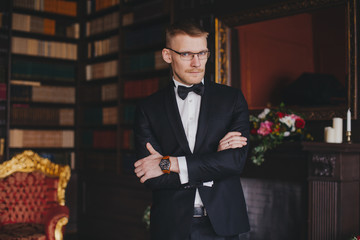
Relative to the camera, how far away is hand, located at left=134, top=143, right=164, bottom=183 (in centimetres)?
165

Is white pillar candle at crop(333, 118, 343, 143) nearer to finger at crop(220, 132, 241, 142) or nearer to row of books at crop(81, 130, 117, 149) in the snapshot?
finger at crop(220, 132, 241, 142)

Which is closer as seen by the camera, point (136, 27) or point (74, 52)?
point (136, 27)

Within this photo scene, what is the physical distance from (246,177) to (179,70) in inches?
88.8

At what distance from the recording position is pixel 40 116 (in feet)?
18.6

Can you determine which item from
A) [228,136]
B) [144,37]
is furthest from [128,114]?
[228,136]

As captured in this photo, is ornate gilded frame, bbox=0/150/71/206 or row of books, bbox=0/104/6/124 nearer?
ornate gilded frame, bbox=0/150/71/206

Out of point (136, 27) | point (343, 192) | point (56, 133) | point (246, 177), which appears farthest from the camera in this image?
point (56, 133)

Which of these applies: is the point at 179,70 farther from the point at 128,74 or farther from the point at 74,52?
the point at 74,52


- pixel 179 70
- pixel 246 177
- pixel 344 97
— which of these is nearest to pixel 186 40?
pixel 179 70

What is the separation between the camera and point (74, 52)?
5.97 m

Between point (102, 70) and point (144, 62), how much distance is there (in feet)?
2.77

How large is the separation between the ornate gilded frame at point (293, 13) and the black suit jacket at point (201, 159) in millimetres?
1777

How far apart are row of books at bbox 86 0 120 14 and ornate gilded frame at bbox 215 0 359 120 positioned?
6.12 ft

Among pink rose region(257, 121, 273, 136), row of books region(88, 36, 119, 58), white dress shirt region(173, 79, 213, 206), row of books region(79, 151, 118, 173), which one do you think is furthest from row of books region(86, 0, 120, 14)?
white dress shirt region(173, 79, 213, 206)
